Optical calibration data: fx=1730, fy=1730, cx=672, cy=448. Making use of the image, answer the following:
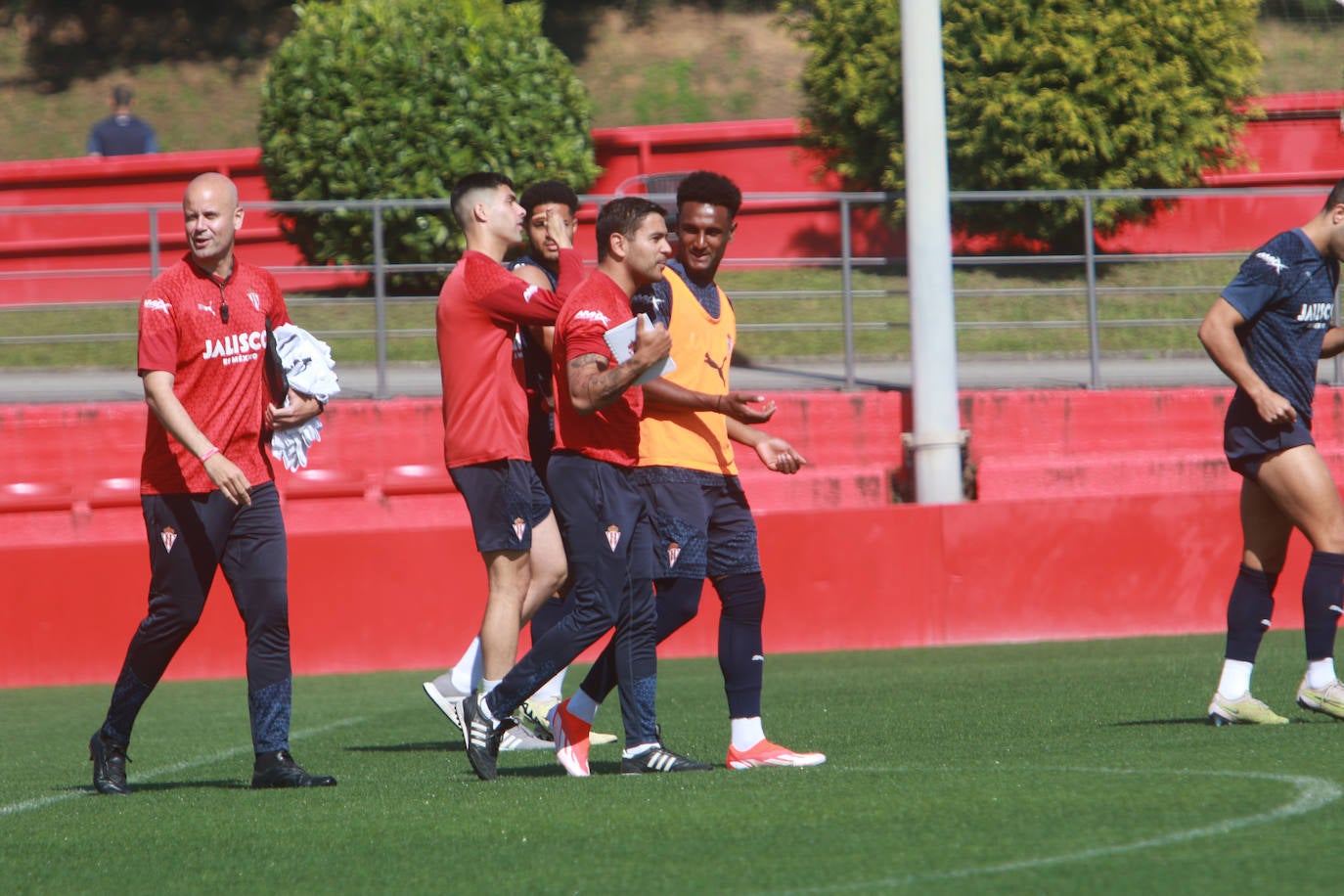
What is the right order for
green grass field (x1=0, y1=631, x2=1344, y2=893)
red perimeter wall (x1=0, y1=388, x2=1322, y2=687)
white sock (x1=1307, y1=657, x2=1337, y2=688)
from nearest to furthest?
green grass field (x1=0, y1=631, x2=1344, y2=893) → white sock (x1=1307, y1=657, x2=1337, y2=688) → red perimeter wall (x1=0, y1=388, x2=1322, y2=687)

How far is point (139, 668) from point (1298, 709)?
14.4 ft

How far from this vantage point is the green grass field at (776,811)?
4.09 m

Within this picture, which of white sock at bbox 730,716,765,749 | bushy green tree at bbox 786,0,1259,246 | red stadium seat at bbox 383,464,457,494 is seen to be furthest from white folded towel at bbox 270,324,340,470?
bushy green tree at bbox 786,0,1259,246

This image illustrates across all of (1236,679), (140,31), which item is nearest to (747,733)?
(1236,679)

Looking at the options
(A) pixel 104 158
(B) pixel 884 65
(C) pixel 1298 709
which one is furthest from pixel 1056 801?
(A) pixel 104 158

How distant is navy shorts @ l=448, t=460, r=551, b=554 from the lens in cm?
687

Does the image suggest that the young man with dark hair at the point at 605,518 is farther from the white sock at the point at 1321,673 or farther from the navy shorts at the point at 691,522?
the white sock at the point at 1321,673

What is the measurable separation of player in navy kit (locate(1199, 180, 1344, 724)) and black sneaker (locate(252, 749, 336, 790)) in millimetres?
3291

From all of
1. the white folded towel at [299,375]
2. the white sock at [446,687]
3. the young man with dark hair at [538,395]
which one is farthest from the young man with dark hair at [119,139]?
the white folded towel at [299,375]

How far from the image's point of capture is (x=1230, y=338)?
6297 mm

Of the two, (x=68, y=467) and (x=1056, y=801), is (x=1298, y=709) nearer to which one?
(x=1056, y=801)

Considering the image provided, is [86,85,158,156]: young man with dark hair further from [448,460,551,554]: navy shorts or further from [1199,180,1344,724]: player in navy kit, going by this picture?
[1199,180,1344,724]: player in navy kit

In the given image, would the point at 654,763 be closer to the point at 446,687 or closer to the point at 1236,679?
the point at 446,687

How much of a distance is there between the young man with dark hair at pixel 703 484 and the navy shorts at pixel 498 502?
1.02m
